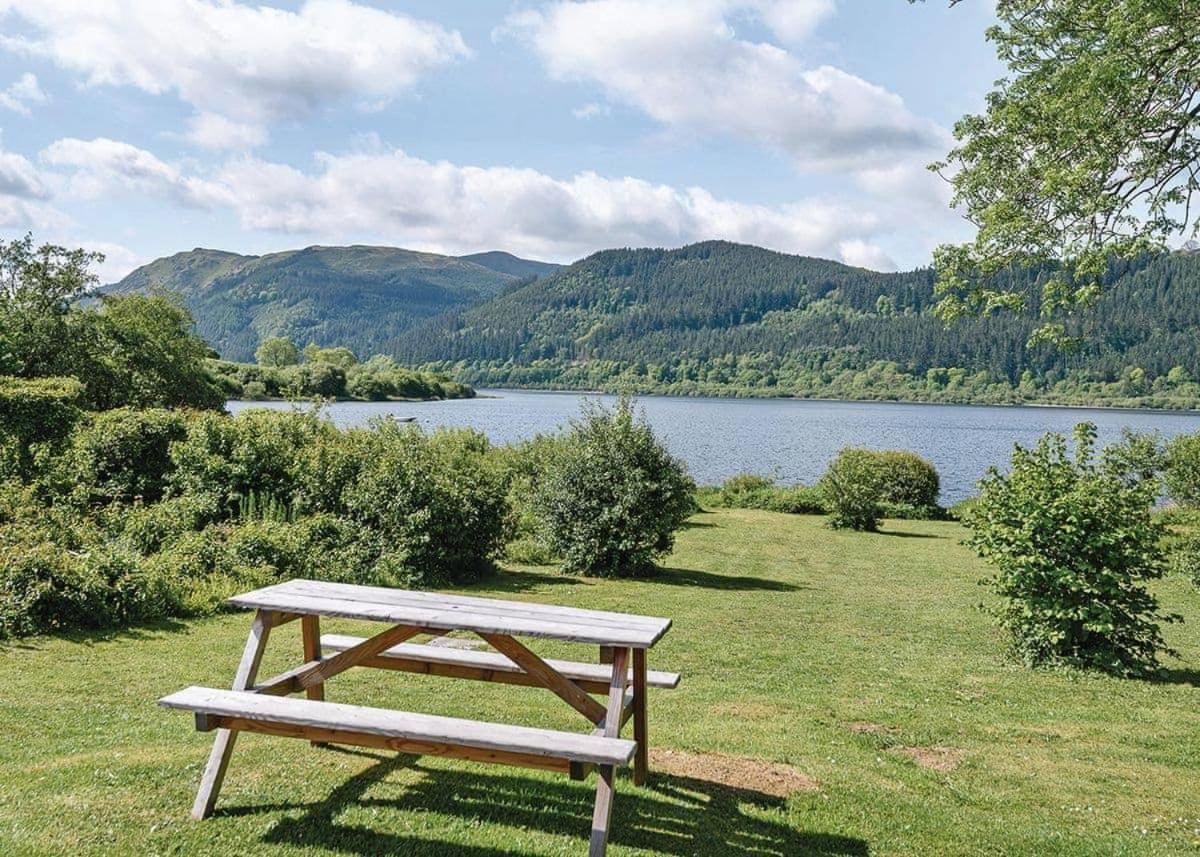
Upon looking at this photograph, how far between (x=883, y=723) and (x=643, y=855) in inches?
146

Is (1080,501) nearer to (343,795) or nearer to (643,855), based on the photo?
(643,855)

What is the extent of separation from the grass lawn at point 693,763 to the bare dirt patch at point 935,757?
0.03 meters

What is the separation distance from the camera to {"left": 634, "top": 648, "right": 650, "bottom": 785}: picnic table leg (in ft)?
16.7

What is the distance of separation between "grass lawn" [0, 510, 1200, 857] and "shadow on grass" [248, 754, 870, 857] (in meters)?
0.02

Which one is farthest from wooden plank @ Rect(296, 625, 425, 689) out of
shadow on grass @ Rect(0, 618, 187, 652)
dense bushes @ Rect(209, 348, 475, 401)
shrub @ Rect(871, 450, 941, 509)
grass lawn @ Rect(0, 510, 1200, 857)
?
dense bushes @ Rect(209, 348, 475, 401)

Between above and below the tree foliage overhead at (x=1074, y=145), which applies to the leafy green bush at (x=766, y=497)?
below

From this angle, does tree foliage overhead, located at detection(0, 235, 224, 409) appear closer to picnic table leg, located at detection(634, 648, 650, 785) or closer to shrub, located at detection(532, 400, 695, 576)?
shrub, located at detection(532, 400, 695, 576)

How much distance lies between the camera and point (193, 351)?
42.5 meters

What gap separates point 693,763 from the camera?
19.1 feet

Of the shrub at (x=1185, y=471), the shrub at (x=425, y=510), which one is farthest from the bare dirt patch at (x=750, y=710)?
the shrub at (x=1185, y=471)

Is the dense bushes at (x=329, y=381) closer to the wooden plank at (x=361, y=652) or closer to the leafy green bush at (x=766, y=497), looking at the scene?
the leafy green bush at (x=766, y=497)

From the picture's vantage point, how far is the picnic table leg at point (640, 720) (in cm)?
508

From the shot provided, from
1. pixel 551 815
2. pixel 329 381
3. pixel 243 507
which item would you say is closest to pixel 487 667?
pixel 551 815

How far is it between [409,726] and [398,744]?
170mm
